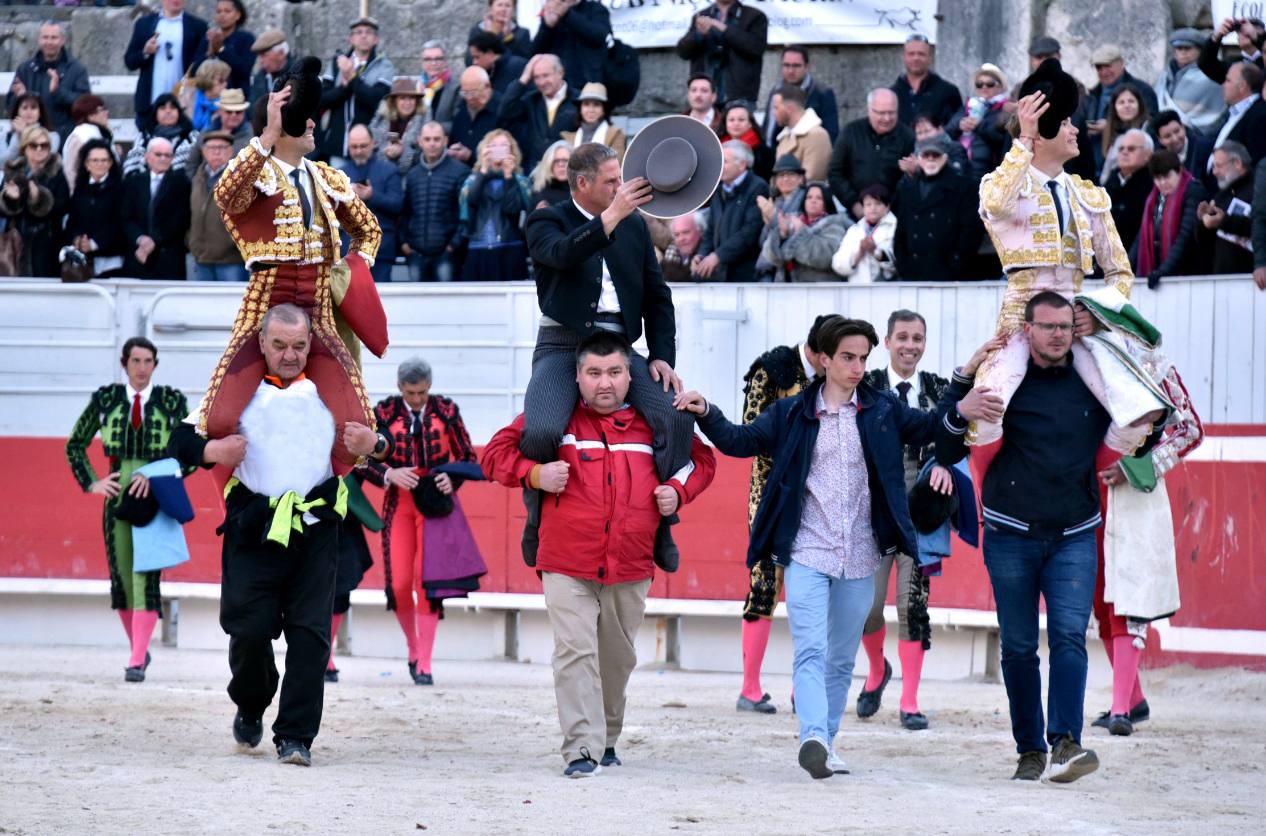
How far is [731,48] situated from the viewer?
14984 mm

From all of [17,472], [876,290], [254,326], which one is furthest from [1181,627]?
[17,472]

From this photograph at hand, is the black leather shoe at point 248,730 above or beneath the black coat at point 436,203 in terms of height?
beneath

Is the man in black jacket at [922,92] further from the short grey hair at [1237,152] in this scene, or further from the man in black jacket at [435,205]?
the man in black jacket at [435,205]

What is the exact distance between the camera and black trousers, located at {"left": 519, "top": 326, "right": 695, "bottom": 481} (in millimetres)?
7742

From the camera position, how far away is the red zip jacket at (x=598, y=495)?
25.3 feet

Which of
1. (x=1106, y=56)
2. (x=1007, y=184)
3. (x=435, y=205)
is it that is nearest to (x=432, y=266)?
(x=435, y=205)

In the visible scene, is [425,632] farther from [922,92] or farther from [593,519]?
[922,92]

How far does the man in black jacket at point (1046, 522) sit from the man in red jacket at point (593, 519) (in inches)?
43.8

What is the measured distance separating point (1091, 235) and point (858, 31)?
27.1 feet

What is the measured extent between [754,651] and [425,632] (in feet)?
7.47

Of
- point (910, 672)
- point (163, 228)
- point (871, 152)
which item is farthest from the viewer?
point (163, 228)

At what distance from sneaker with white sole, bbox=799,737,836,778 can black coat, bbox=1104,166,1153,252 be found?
561 centimetres

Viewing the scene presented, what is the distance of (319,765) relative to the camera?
791 centimetres

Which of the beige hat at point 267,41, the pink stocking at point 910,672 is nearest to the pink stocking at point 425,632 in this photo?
the pink stocking at point 910,672
